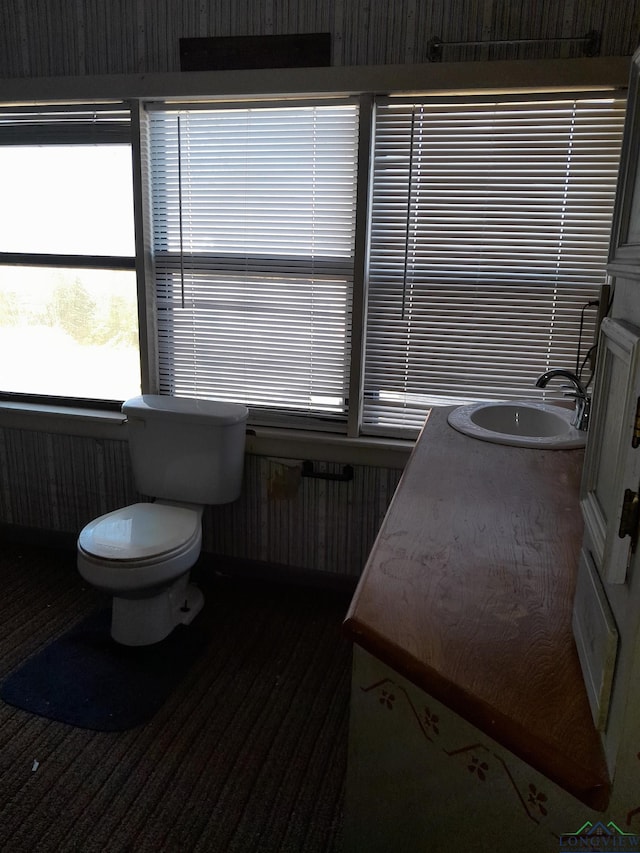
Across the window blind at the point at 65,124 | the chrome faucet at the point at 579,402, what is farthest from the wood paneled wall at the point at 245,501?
the window blind at the point at 65,124

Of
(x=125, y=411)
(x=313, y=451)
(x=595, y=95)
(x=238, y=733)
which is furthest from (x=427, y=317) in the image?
(x=238, y=733)

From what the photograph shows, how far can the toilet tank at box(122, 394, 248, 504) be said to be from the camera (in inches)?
97.4

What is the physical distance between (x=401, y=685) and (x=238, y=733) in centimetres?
114

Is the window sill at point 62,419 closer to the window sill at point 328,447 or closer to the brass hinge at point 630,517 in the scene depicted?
the window sill at point 328,447

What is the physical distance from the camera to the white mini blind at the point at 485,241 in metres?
2.21

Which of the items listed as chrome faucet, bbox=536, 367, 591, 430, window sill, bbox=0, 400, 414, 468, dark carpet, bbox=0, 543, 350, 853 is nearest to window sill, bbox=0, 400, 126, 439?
window sill, bbox=0, 400, 414, 468

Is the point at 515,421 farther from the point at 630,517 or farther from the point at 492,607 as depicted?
the point at 630,517

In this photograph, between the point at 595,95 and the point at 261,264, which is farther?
the point at 261,264

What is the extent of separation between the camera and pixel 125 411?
2.55m

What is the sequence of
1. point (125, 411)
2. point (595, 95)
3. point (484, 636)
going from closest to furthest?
point (484, 636)
point (595, 95)
point (125, 411)

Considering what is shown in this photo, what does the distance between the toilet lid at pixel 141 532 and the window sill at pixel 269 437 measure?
456 mm

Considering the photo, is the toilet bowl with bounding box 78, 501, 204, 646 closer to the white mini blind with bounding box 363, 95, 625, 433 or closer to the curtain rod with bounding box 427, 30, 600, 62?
the white mini blind with bounding box 363, 95, 625, 433

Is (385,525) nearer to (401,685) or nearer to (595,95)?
(401,685)

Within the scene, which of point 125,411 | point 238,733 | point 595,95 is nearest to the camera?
point 238,733
